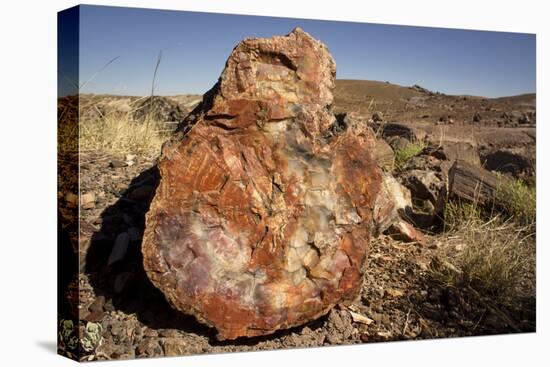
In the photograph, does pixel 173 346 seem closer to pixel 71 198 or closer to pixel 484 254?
pixel 71 198

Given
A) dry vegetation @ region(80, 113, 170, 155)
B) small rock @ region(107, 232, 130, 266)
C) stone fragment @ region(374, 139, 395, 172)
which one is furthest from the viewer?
stone fragment @ region(374, 139, 395, 172)

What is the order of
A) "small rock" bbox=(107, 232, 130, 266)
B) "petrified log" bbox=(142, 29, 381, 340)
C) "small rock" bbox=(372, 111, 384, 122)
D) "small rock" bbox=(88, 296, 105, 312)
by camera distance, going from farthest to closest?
"small rock" bbox=(372, 111, 384, 122) → "small rock" bbox=(107, 232, 130, 266) → "small rock" bbox=(88, 296, 105, 312) → "petrified log" bbox=(142, 29, 381, 340)

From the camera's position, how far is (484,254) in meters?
4.89

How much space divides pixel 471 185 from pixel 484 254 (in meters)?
0.78

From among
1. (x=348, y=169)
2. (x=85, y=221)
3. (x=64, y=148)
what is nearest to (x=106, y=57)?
(x=64, y=148)

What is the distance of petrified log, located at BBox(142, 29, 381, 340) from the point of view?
142 inches

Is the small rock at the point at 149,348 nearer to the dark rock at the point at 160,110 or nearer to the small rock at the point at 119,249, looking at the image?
the small rock at the point at 119,249

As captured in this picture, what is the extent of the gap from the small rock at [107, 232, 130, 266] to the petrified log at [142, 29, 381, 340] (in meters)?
0.78

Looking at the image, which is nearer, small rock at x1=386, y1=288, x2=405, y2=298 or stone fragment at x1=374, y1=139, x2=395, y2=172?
small rock at x1=386, y1=288, x2=405, y2=298

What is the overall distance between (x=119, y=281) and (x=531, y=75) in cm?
335

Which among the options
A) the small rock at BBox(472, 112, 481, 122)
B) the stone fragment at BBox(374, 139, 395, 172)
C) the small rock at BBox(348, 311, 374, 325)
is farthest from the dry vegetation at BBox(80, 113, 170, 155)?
the small rock at BBox(472, 112, 481, 122)

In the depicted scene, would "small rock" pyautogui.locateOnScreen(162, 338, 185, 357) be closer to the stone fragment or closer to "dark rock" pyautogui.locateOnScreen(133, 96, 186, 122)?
the stone fragment

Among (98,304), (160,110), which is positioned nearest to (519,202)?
(98,304)

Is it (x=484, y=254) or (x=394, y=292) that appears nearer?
(x=394, y=292)
